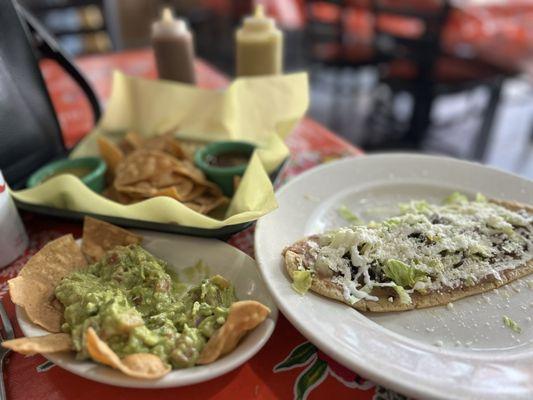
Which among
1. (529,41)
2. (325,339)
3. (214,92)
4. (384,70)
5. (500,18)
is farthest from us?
(384,70)

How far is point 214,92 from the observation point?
1.59 meters

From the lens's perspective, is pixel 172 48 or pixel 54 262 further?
pixel 172 48

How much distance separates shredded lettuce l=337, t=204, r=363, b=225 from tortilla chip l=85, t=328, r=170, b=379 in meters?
0.62

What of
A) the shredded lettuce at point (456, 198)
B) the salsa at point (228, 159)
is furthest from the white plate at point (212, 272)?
the shredded lettuce at point (456, 198)

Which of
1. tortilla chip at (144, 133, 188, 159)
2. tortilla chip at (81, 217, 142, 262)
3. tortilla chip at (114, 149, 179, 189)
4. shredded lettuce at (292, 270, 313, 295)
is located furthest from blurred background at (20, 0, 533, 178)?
shredded lettuce at (292, 270, 313, 295)

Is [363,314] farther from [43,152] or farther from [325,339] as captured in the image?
[43,152]

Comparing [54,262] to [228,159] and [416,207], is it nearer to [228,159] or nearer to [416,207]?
[228,159]

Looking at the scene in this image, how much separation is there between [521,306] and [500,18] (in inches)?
109

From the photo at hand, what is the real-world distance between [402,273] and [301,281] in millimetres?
214

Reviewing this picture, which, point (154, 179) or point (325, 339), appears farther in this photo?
point (154, 179)

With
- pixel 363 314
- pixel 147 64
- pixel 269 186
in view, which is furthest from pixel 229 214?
pixel 147 64

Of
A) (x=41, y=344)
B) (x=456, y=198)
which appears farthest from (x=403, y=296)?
(x=41, y=344)

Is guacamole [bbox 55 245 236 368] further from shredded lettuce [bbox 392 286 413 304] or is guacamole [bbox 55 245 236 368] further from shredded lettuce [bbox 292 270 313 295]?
shredded lettuce [bbox 392 286 413 304]

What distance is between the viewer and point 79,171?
1280mm
